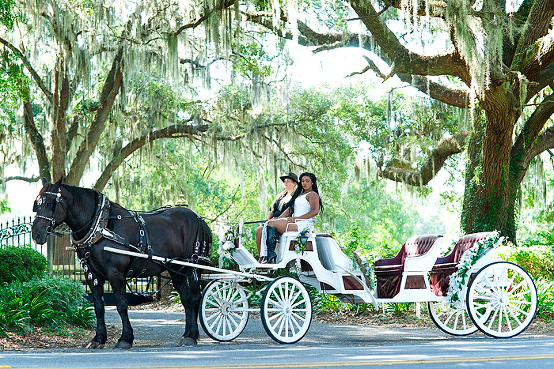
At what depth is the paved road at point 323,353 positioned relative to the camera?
204 inches

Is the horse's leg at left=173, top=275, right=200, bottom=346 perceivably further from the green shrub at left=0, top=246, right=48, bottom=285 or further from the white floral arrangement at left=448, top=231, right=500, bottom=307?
the white floral arrangement at left=448, top=231, right=500, bottom=307

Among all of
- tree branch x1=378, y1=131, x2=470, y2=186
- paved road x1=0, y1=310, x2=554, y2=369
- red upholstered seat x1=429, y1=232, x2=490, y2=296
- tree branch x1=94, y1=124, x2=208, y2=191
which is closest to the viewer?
paved road x1=0, y1=310, x2=554, y2=369

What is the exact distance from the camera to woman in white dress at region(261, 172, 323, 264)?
24.6ft

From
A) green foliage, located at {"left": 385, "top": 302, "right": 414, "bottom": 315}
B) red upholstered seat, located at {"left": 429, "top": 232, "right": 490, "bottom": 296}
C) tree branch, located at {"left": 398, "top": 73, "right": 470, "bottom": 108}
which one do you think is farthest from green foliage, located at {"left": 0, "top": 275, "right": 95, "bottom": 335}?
tree branch, located at {"left": 398, "top": 73, "right": 470, "bottom": 108}

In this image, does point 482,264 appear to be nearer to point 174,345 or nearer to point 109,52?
point 174,345

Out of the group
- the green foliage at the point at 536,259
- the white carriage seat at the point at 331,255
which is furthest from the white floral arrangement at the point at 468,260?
the green foliage at the point at 536,259

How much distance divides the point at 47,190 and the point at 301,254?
2943 millimetres

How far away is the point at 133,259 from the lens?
7020 mm

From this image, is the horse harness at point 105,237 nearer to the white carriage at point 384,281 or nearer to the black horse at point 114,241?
the black horse at point 114,241

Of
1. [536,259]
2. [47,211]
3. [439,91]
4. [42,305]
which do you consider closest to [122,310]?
[47,211]

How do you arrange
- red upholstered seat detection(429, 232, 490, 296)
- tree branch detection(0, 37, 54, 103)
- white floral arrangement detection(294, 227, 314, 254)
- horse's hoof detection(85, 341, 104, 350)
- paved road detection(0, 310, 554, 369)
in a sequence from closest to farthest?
paved road detection(0, 310, 554, 369)
horse's hoof detection(85, 341, 104, 350)
white floral arrangement detection(294, 227, 314, 254)
red upholstered seat detection(429, 232, 490, 296)
tree branch detection(0, 37, 54, 103)

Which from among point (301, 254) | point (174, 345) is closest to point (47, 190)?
point (174, 345)

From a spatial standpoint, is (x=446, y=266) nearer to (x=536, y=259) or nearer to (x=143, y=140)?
(x=536, y=259)

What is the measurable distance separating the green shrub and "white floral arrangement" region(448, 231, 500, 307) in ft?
19.3
